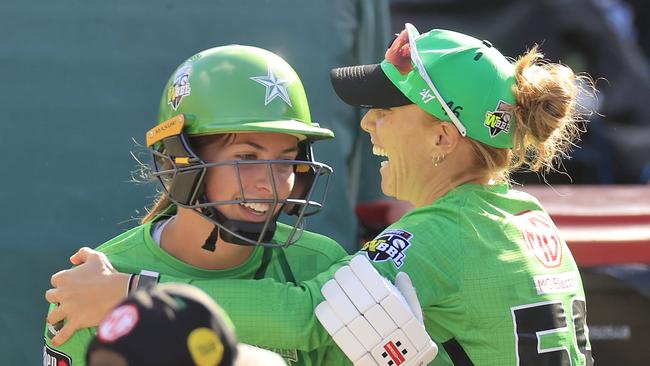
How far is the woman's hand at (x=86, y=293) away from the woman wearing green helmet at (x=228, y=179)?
2cm

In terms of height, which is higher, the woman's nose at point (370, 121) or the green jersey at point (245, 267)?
the woman's nose at point (370, 121)

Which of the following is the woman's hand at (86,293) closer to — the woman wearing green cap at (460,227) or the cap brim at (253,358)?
the woman wearing green cap at (460,227)

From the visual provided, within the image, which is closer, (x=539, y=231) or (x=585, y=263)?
(x=539, y=231)

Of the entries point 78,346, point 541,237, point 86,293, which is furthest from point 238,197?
point 541,237

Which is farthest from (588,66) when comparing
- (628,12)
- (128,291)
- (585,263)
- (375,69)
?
(128,291)

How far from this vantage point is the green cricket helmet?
8.98ft

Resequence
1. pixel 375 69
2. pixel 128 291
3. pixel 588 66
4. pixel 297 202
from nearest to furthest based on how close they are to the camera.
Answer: pixel 128 291, pixel 297 202, pixel 375 69, pixel 588 66

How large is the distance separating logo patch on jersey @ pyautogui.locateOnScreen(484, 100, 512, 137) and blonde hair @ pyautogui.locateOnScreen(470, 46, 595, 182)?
2 cm

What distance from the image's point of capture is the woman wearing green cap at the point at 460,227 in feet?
8.48

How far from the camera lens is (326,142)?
4.67m

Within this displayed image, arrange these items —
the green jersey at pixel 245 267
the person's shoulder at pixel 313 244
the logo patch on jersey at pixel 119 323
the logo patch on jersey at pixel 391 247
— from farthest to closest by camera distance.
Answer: the person's shoulder at pixel 313 244, the green jersey at pixel 245 267, the logo patch on jersey at pixel 391 247, the logo patch on jersey at pixel 119 323

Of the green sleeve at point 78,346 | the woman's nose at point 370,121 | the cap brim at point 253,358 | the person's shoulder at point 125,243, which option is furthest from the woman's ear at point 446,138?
the cap brim at point 253,358

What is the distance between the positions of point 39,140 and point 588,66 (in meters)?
5.16

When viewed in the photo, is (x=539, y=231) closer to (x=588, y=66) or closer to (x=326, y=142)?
(x=326, y=142)
